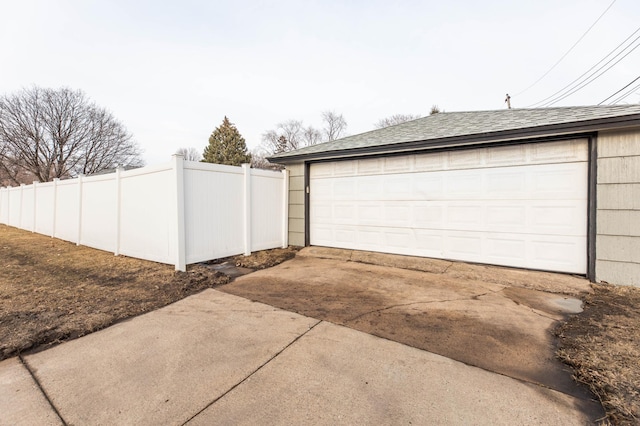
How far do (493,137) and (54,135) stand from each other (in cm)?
3146

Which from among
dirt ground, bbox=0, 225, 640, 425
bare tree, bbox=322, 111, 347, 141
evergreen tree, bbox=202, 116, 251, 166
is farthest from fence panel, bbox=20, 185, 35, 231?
bare tree, bbox=322, 111, 347, 141

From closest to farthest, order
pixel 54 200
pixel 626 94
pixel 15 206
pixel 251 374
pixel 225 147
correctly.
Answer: pixel 251 374 → pixel 54 200 → pixel 626 94 → pixel 15 206 → pixel 225 147

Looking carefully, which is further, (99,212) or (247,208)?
(99,212)

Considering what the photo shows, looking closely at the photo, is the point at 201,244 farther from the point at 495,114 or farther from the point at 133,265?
the point at 495,114

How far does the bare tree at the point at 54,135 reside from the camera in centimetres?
2158

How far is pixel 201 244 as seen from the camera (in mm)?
5488

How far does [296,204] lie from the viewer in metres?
7.50

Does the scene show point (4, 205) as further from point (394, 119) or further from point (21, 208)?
point (394, 119)

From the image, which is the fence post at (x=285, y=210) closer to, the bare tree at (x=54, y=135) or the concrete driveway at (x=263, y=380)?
the concrete driveway at (x=263, y=380)

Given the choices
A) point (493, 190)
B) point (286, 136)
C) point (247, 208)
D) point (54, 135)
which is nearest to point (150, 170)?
point (247, 208)

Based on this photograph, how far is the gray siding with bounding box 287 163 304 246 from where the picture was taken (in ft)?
24.3

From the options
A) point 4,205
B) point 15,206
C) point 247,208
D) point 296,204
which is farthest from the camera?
point 4,205

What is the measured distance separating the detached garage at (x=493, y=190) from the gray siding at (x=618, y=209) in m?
0.01

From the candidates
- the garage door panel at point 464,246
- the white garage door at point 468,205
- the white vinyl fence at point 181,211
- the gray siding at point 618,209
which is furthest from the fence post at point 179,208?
the gray siding at point 618,209
